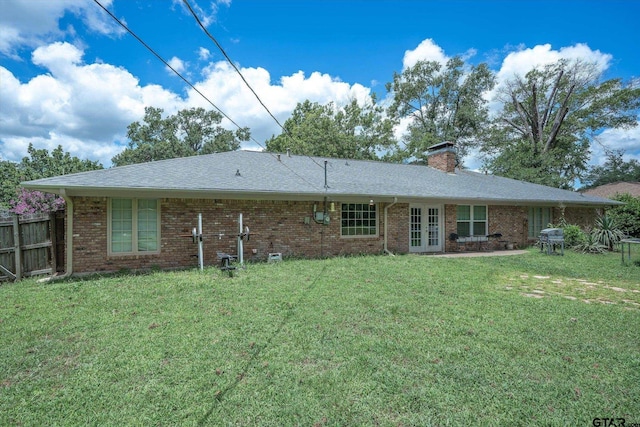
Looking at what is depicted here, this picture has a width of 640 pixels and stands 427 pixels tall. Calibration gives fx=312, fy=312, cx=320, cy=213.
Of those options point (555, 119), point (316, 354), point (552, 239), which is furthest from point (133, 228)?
point (555, 119)

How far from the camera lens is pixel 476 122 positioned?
2977cm

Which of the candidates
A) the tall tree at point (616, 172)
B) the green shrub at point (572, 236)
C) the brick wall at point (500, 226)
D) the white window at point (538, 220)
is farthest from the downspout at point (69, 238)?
the tall tree at point (616, 172)

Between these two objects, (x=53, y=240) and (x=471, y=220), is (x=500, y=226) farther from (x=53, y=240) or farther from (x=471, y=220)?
(x=53, y=240)

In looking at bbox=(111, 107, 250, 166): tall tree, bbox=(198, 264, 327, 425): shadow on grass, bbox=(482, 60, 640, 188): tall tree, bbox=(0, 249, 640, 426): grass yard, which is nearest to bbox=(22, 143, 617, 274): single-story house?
bbox=(0, 249, 640, 426): grass yard

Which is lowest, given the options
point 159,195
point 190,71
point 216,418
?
point 216,418

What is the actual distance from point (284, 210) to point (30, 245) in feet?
20.7

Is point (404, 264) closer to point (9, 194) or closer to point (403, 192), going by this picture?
point (403, 192)

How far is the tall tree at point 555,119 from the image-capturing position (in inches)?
995

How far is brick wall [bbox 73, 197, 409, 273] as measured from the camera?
25.8ft

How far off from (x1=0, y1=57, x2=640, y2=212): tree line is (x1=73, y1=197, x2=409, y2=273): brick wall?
60.6 ft

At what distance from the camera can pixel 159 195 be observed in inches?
328

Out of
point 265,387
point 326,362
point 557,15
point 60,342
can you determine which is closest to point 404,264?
point 326,362

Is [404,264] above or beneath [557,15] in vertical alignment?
beneath

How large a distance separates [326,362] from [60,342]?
3332mm
